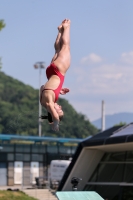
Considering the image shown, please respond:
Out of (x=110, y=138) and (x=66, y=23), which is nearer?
(x=66, y=23)

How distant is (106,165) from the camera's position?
3675cm

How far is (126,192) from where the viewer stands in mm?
33938

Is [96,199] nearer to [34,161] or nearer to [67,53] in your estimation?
[67,53]

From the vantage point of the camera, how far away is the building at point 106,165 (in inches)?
1339

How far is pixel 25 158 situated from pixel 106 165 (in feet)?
52.3

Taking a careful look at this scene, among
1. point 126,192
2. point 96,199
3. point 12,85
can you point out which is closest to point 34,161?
point 126,192

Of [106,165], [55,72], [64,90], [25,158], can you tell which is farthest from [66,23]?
[25,158]

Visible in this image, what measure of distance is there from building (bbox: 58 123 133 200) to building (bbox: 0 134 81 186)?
37.8 ft

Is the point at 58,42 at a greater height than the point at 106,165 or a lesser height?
greater

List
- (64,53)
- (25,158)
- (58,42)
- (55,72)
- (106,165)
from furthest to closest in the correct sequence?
(25,158) < (106,165) < (58,42) < (64,53) < (55,72)

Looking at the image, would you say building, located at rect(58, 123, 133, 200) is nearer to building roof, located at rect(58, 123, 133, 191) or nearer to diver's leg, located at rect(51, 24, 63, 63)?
building roof, located at rect(58, 123, 133, 191)

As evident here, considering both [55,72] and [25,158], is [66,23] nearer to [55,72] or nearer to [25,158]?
[55,72]

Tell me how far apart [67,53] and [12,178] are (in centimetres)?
3917

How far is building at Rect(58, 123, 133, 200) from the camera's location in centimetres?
3400
